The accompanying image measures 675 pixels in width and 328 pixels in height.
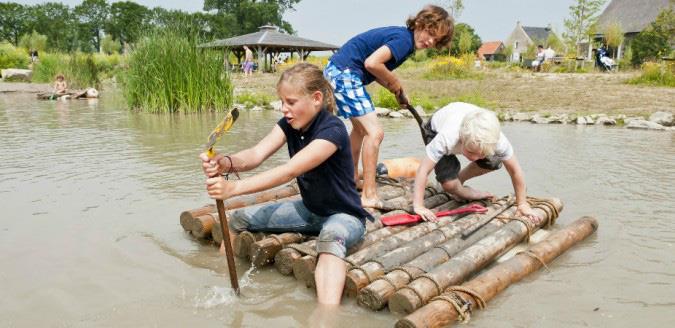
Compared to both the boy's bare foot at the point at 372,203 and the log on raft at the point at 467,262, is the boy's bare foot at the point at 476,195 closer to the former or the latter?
the log on raft at the point at 467,262

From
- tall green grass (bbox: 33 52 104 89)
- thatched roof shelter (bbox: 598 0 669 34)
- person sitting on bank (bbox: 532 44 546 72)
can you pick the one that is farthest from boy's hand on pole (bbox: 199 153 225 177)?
thatched roof shelter (bbox: 598 0 669 34)

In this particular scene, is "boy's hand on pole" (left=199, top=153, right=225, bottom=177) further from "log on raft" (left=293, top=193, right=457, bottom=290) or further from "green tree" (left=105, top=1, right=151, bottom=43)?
"green tree" (left=105, top=1, right=151, bottom=43)

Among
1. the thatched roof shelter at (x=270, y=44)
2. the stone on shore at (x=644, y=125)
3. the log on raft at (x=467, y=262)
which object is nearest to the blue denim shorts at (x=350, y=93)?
the log on raft at (x=467, y=262)

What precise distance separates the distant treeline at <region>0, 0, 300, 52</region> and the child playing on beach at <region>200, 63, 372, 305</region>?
5726cm

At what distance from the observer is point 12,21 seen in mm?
70125

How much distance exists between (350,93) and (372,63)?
32 centimetres

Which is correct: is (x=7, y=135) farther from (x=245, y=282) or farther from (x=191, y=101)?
(x=245, y=282)

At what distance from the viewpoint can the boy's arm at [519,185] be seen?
3.82 m

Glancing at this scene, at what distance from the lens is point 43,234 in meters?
3.64

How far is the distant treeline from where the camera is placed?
65375 mm

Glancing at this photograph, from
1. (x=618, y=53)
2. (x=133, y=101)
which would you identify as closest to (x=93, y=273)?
(x=133, y=101)

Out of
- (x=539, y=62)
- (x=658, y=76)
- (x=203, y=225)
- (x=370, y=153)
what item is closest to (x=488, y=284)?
(x=370, y=153)

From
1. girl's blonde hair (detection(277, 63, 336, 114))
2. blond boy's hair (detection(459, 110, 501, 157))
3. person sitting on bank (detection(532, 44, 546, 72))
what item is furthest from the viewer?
person sitting on bank (detection(532, 44, 546, 72))

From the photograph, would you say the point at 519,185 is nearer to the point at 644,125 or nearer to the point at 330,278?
the point at 330,278
